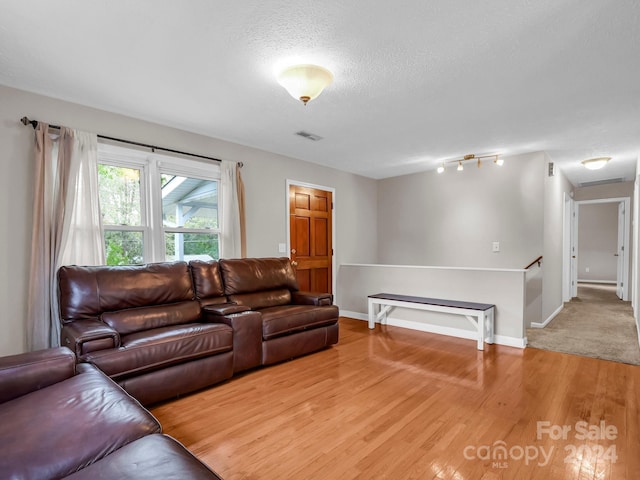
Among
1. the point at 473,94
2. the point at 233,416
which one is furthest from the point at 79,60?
the point at 473,94

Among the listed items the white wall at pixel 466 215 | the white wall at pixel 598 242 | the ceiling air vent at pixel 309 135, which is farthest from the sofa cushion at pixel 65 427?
the white wall at pixel 598 242

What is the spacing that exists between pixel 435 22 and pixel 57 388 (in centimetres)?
283

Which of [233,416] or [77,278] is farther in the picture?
[77,278]

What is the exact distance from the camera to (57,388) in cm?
164

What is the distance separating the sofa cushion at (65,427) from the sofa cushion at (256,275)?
6.42 ft

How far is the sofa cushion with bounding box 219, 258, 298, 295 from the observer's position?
362 centimetres

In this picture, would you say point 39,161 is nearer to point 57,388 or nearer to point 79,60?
point 79,60

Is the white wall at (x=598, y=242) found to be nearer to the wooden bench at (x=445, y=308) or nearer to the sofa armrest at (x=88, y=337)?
the wooden bench at (x=445, y=308)

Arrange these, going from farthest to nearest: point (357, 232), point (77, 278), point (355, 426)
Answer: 1. point (357, 232)
2. point (77, 278)
3. point (355, 426)

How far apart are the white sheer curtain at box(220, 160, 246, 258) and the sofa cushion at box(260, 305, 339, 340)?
3.11 ft

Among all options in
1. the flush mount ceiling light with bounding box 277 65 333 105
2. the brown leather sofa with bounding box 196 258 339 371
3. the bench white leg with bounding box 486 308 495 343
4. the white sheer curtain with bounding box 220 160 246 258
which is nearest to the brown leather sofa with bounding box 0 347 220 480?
the brown leather sofa with bounding box 196 258 339 371

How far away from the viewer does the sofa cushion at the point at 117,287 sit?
2617mm

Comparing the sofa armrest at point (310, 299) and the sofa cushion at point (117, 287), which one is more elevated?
the sofa cushion at point (117, 287)

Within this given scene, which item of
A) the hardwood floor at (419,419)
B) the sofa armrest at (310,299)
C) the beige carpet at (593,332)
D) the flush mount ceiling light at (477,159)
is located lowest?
the beige carpet at (593,332)
